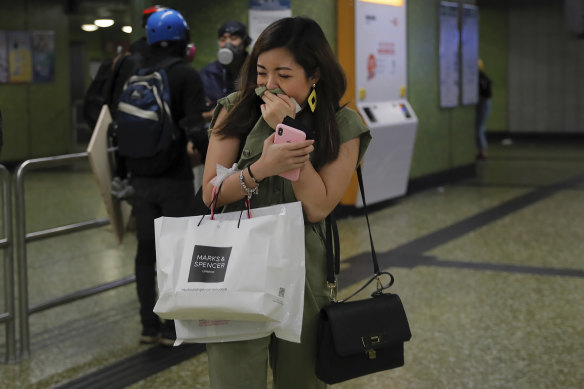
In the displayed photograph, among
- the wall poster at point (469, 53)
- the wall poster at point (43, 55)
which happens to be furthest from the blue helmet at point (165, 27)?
the wall poster at point (43, 55)

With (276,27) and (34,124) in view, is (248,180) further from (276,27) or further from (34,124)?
(34,124)

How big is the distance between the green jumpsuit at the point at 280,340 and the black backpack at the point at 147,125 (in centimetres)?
185

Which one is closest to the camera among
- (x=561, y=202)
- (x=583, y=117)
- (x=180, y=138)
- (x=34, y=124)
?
(x=180, y=138)

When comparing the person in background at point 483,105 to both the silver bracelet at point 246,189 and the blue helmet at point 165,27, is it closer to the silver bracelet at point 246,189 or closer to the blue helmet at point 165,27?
the blue helmet at point 165,27

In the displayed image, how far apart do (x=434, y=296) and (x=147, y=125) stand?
7.08 feet

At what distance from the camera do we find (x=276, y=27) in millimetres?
2078

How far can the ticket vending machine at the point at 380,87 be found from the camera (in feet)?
27.1

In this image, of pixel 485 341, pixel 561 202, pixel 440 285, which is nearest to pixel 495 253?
pixel 440 285

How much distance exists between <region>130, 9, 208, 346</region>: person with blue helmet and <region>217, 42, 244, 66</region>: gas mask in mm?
949

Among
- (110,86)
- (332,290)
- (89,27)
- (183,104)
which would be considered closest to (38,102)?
(89,27)

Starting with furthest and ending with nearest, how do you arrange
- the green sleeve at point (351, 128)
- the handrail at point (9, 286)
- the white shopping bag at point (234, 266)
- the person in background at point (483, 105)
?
the person in background at point (483, 105), the handrail at point (9, 286), the green sleeve at point (351, 128), the white shopping bag at point (234, 266)

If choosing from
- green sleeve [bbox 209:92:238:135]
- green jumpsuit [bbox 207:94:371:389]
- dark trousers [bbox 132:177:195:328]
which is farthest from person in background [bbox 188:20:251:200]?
green jumpsuit [bbox 207:94:371:389]

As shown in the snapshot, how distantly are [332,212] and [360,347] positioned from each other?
13.2 inches

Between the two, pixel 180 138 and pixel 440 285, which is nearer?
pixel 180 138
